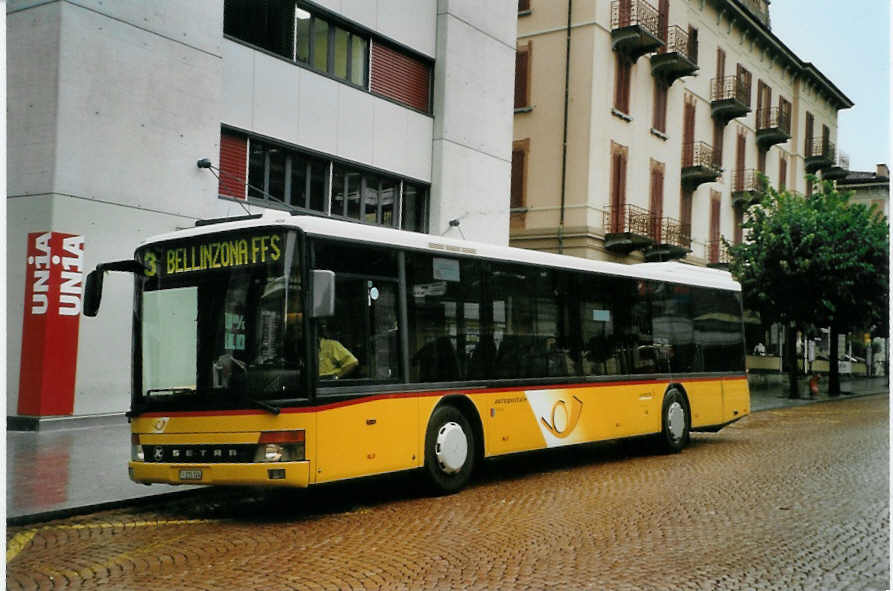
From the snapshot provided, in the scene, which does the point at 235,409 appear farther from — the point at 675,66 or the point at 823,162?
the point at 823,162

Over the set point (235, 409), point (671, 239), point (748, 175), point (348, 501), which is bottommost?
point (348, 501)

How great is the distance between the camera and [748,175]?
3809cm

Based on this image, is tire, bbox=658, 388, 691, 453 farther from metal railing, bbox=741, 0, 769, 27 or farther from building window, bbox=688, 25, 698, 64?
metal railing, bbox=741, 0, 769, 27

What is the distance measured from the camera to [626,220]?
29359 millimetres

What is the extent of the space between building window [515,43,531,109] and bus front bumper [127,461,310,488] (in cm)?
2250

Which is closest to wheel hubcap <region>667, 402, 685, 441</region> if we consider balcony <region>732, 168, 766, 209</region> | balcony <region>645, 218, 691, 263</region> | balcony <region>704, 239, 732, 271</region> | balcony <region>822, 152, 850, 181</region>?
balcony <region>645, 218, 691, 263</region>

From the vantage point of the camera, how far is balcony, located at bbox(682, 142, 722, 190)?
33188mm

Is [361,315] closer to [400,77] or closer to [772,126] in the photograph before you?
[400,77]

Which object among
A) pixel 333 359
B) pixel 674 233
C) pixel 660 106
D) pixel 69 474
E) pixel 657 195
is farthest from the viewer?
pixel 660 106

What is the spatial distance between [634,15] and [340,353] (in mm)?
23352

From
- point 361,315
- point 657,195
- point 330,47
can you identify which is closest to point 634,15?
point 657,195

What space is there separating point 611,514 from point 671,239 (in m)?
23.9

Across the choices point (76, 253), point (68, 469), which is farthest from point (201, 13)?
point (68, 469)

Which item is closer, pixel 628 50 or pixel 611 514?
pixel 611 514
